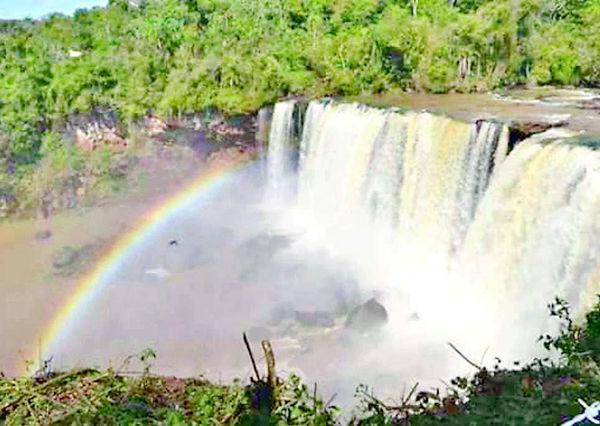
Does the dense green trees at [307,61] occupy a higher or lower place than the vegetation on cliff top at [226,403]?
higher

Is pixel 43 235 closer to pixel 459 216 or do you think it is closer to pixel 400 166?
pixel 400 166

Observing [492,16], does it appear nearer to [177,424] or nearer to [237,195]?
[237,195]

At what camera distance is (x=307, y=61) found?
19.5 m

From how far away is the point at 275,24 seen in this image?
22.9 metres

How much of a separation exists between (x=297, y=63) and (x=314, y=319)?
35.1ft

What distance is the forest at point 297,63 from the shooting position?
18672 millimetres

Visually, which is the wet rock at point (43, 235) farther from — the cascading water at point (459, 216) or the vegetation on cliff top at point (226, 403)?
the vegetation on cliff top at point (226, 403)

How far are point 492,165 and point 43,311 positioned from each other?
846 cm

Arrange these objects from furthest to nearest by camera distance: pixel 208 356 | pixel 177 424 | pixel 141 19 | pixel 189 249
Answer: pixel 141 19 → pixel 189 249 → pixel 208 356 → pixel 177 424

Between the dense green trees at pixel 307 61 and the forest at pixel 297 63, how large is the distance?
0.12 ft

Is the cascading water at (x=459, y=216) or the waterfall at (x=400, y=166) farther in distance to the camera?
the waterfall at (x=400, y=166)

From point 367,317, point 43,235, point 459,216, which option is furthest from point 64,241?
point 459,216

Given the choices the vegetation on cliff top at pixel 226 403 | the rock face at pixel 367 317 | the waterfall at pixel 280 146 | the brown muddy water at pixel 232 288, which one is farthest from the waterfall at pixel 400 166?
the vegetation on cliff top at pixel 226 403

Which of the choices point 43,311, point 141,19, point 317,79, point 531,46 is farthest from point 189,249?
point 141,19
